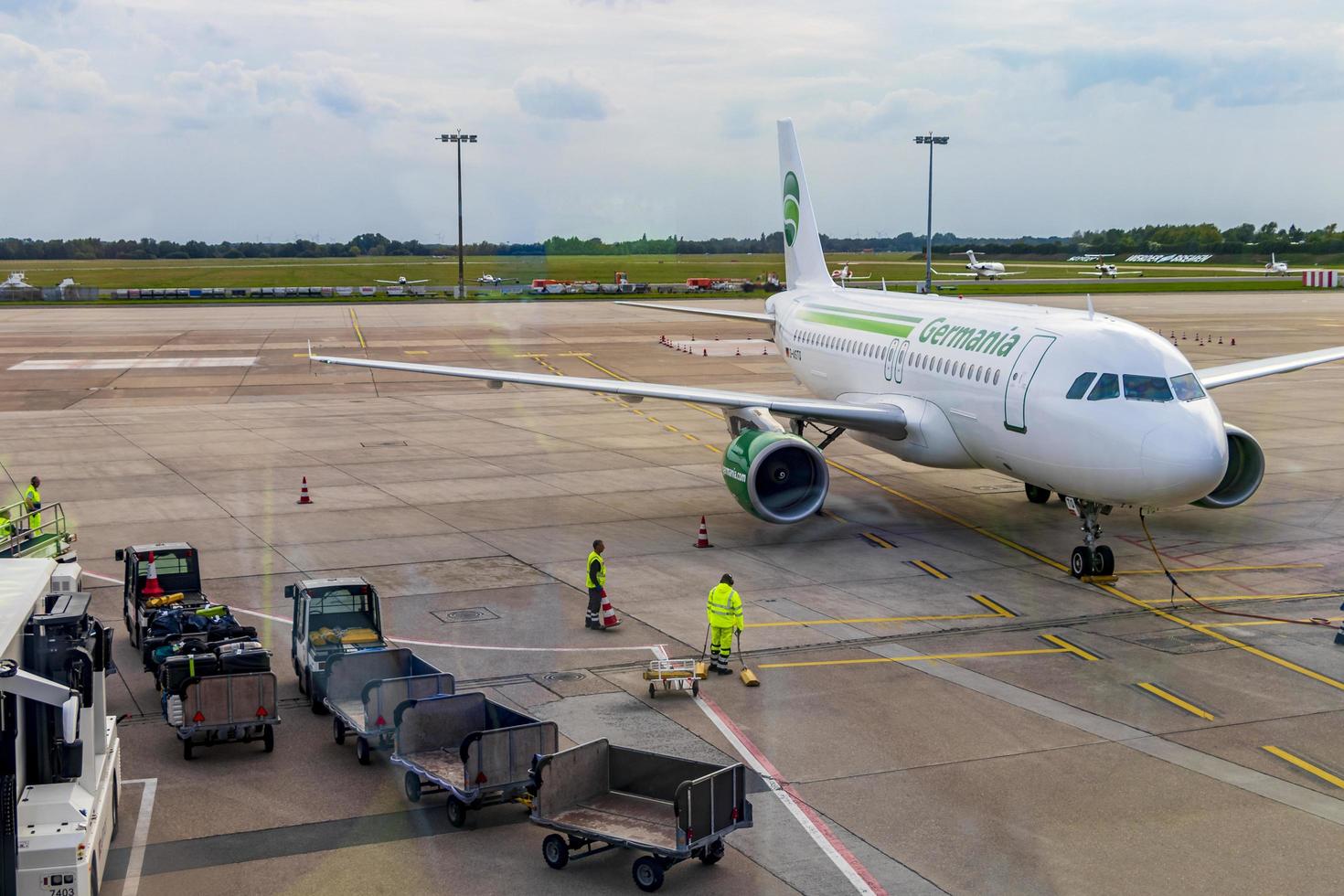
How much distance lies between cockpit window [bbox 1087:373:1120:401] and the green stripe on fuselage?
8131mm

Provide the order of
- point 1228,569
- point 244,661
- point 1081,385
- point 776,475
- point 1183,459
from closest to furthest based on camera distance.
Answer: point 244,661 < point 1183,459 < point 1081,385 < point 1228,569 < point 776,475

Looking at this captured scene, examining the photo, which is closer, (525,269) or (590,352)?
(525,269)

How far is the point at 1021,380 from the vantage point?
992 inches

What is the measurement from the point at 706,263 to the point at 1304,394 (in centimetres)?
9267

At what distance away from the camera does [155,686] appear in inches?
749

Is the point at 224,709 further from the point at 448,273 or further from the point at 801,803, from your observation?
the point at 448,273

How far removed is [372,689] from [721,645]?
221 inches

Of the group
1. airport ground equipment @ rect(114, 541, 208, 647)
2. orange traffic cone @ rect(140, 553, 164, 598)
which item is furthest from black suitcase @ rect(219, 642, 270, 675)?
orange traffic cone @ rect(140, 553, 164, 598)

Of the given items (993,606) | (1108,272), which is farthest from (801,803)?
(1108,272)

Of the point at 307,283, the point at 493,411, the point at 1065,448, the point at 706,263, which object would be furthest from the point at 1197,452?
the point at 307,283

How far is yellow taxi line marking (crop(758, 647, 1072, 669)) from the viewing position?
19938mm

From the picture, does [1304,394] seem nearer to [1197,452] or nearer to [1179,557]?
[1179,557]

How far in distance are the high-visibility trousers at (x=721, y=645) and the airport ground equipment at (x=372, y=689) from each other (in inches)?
175

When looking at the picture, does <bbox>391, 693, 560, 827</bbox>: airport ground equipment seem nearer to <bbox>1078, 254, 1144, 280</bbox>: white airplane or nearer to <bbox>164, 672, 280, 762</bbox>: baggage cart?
<bbox>164, 672, 280, 762</bbox>: baggage cart
